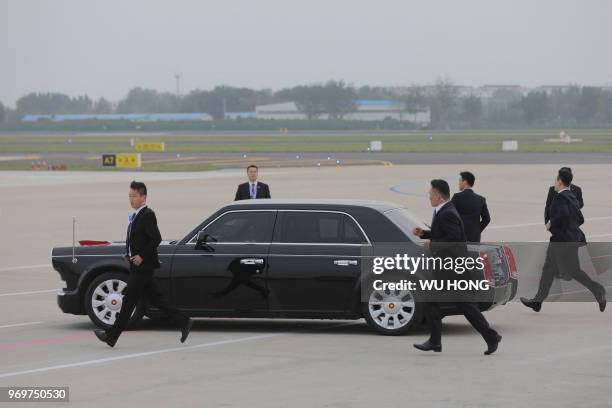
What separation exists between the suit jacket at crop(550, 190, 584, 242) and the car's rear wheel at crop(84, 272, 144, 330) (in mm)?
5090

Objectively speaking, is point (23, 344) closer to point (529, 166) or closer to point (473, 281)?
point (473, 281)

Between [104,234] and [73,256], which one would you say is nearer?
[73,256]

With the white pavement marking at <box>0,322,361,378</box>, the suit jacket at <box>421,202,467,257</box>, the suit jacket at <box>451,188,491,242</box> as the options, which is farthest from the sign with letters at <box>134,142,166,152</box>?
the suit jacket at <box>421,202,467,257</box>

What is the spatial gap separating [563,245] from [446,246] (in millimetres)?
3488

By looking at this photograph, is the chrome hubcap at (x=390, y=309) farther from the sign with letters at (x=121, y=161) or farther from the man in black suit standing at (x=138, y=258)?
the sign with letters at (x=121, y=161)

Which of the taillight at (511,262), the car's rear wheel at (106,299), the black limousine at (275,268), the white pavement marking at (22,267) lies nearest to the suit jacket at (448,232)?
the black limousine at (275,268)

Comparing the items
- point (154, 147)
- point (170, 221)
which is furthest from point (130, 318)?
point (154, 147)

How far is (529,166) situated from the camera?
61.3 metres

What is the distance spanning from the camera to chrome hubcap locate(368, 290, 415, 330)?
1263cm

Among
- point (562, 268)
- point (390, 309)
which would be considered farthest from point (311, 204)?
point (562, 268)

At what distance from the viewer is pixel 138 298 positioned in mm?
12289

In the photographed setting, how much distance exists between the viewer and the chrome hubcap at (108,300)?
43.5 feet

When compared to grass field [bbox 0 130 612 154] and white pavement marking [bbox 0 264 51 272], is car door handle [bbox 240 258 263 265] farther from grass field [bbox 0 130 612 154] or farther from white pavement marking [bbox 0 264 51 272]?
grass field [bbox 0 130 612 154]

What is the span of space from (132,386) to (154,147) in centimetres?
8932
